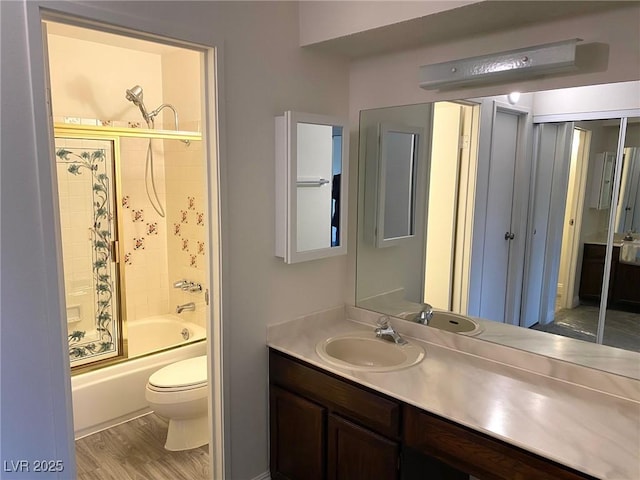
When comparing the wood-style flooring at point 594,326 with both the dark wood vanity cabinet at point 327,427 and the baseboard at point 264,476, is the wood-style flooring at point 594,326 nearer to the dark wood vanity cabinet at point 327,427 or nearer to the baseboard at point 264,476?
the dark wood vanity cabinet at point 327,427

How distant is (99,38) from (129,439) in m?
2.56

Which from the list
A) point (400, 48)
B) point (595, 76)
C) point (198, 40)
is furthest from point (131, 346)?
point (595, 76)

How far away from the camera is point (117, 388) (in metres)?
2.91

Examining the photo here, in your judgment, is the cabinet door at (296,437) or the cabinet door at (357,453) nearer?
Answer: the cabinet door at (357,453)

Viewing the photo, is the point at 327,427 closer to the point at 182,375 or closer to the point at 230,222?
the point at 230,222

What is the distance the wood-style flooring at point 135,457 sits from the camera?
2469 mm

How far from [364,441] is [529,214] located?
115 centimetres

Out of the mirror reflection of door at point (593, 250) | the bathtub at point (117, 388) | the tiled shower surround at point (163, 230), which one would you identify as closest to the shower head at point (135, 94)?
the tiled shower surround at point (163, 230)

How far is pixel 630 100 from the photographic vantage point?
167 cm

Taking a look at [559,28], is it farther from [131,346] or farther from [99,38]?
[131,346]

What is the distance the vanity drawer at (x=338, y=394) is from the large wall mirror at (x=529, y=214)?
616 mm

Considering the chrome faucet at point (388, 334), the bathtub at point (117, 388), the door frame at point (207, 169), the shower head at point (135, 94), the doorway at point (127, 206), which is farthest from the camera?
the shower head at point (135, 94)

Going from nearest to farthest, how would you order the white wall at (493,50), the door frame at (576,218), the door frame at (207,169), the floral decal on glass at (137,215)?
the door frame at (207,169), the white wall at (493,50), the door frame at (576,218), the floral decal on glass at (137,215)

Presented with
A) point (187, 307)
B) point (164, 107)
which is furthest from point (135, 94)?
point (187, 307)
